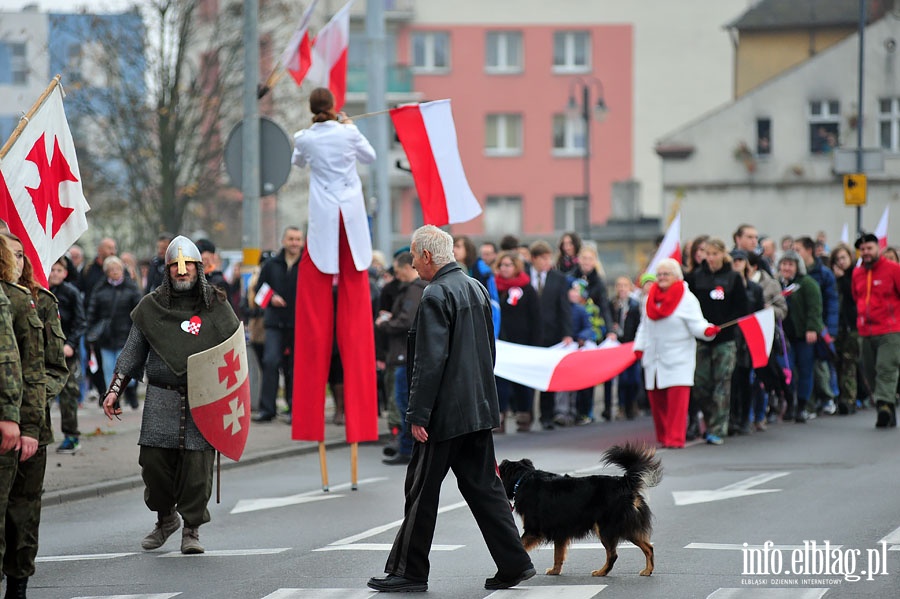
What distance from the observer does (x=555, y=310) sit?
18.0 meters

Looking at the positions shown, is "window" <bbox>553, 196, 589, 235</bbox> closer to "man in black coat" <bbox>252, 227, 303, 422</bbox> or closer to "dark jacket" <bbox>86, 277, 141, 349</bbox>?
"dark jacket" <bbox>86, 277, 141, 349</bbox>

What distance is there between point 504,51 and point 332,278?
173 feet

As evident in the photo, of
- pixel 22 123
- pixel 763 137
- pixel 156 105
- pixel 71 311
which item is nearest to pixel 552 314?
pixel 71 311

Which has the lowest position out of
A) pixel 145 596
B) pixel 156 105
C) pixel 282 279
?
pixel 145 596

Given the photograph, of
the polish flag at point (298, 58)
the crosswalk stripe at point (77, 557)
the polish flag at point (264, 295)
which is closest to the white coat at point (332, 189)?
the crosswalk stripe at point (77, 557)

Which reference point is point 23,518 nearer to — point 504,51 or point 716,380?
point 716,380

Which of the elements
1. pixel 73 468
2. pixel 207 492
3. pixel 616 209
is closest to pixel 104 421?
pixel 73 468

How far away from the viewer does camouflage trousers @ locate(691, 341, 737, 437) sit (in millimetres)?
16016

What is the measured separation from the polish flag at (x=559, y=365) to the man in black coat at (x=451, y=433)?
824 cm

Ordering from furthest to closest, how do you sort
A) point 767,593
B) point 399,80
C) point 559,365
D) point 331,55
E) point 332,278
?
point 399,80, point 559,365, point 331,55, point 332,278, point 767,593

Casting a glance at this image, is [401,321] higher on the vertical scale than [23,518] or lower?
higher

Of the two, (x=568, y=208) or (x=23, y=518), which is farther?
(x=568, y=208)

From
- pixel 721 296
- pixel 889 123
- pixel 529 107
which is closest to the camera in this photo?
pixel 721 296

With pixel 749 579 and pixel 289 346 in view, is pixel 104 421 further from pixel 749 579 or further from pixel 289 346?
pixel 749 579
